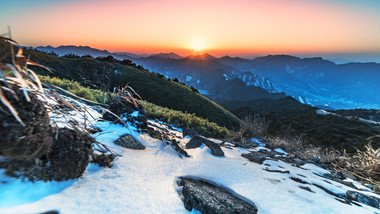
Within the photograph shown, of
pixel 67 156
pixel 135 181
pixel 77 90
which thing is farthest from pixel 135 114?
pixel 77 90

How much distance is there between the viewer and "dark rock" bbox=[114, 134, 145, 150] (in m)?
2.20

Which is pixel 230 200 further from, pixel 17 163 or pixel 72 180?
pixel 17 163

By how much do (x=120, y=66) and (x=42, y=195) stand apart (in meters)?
29.1

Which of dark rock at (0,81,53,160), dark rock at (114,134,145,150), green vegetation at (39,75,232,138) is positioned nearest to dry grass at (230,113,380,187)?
green vegetation at (39,75,232,138)

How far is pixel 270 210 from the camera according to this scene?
165cm

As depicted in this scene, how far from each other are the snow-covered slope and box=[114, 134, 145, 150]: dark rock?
0.26ft

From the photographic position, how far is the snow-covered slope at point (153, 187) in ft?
3.61

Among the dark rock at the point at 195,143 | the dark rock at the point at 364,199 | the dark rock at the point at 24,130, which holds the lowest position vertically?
the dark rock at the point at 364,199

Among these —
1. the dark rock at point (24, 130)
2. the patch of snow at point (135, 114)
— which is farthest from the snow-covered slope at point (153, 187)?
the patch of snow at point (135, 114)

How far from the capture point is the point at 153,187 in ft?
5.29

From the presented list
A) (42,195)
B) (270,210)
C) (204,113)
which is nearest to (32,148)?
(42,195)

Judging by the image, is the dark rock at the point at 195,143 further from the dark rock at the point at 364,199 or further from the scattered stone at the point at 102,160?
the dark rock at the point at 364,199

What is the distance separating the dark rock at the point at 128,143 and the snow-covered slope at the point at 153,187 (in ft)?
0.26

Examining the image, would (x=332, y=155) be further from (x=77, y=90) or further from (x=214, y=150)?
(x=77, y=90)
